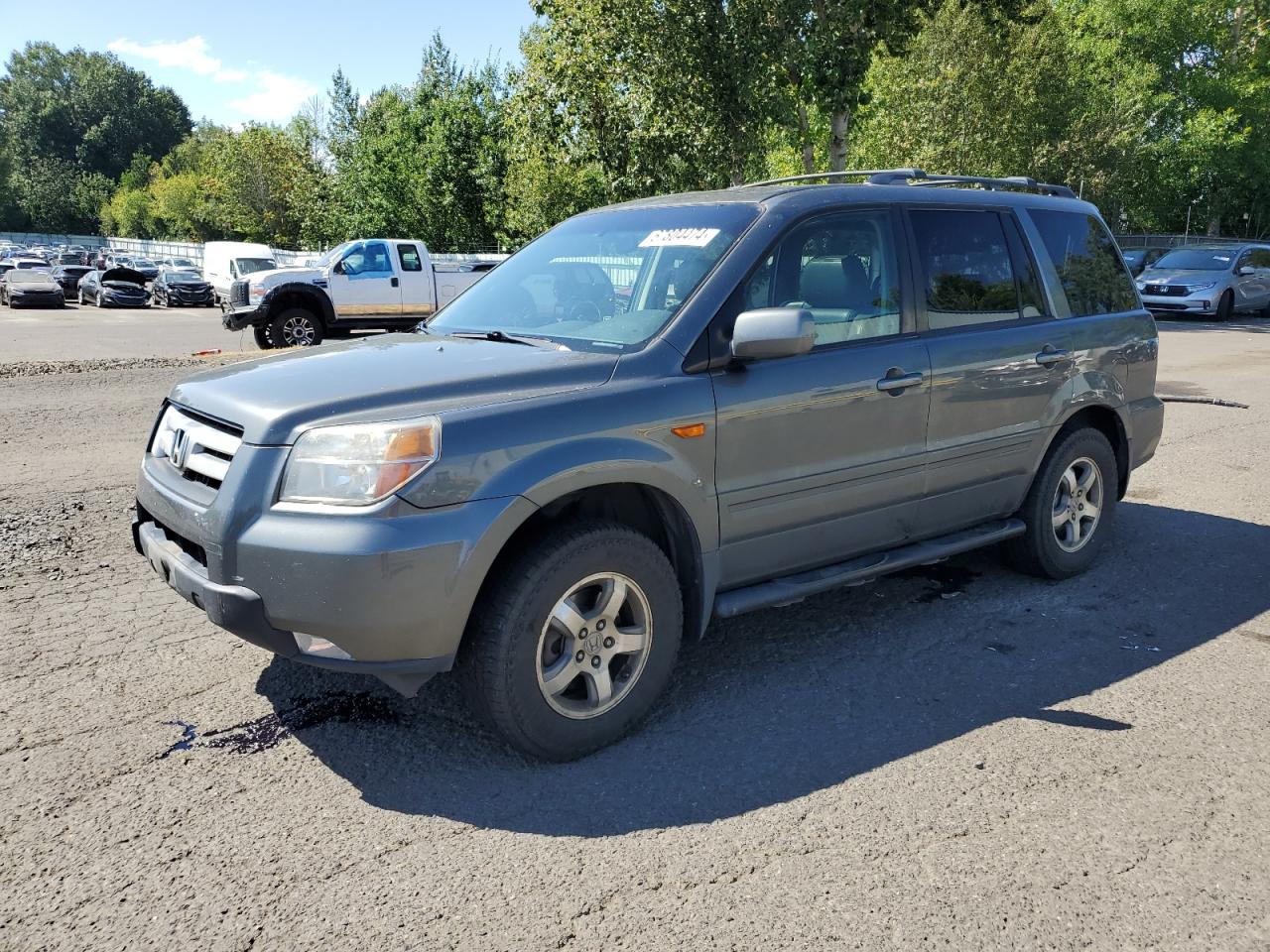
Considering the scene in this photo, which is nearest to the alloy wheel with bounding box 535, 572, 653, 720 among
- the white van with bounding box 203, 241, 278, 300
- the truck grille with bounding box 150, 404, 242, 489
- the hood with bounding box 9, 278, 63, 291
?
the truck grille with bounding box 150, 404, 242, 489

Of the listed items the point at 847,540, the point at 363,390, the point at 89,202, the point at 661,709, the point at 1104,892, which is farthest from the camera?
the point at 89,202

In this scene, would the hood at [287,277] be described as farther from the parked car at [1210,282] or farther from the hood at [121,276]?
the hood at [121,276]

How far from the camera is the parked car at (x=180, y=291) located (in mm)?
33938

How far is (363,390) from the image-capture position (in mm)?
3236

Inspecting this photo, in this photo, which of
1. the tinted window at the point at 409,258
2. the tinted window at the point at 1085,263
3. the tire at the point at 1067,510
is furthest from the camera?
the tinted window at the point at 409,258

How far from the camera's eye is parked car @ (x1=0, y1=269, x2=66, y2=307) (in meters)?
32.5

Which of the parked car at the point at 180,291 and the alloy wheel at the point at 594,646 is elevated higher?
the parked car at the point at 180,291

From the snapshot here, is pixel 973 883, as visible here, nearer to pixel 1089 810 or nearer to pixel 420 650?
pixel 1089 810

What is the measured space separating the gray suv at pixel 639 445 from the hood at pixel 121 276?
113 feet

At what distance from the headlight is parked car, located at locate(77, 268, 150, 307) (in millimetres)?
34466

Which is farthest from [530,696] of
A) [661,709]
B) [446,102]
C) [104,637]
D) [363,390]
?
[446,102]

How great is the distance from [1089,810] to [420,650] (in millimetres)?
2079

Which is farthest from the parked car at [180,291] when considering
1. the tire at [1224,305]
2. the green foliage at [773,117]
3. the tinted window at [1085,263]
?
the tinted window at [1085,263]

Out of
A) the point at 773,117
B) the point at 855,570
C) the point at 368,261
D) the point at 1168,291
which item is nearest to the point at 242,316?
the point at 368,261
